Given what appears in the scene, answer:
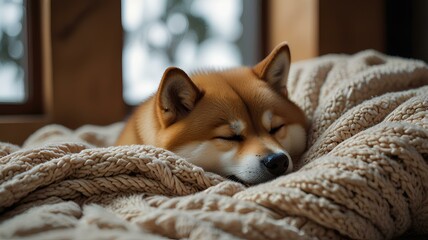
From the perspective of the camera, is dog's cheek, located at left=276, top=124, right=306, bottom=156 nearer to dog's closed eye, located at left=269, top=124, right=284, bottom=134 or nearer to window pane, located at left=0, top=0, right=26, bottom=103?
dog's closed eye, located at left=269, top=124, right=284, bottom=134

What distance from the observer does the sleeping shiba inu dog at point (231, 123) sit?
2.94 feet

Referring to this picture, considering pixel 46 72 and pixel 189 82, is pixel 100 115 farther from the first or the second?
pixel 189 82

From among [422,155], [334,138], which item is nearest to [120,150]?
[334,138]

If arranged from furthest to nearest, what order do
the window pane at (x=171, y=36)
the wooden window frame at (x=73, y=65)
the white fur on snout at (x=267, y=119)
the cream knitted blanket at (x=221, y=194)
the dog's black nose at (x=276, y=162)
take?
the window pane at (x=171, y=36) < the wooden window frame at (x=73, y=65) < the white fur on snout at (x=267, y=119) < the dog's black nose at (x=276, y=162) < the cream knitted blanket at (x=221, y=194)

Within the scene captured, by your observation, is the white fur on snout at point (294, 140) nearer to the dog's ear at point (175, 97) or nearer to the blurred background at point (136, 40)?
the dog's ear at point (175, 97)

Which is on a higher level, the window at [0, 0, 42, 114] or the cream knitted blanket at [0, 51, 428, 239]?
the window at [0, 0, 42, 114]

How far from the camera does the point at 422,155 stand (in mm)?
715

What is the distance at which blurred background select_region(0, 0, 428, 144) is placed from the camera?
64.9 inches

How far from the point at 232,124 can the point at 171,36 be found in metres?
1.17

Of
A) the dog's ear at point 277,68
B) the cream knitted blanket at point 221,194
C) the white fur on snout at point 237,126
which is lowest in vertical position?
the cream knitted blanket at point 221,194

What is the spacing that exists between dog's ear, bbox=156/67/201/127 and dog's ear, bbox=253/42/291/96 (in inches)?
8.9

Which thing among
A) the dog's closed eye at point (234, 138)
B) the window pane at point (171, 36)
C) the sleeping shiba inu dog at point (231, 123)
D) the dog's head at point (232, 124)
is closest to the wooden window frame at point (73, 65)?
the window pane at point (171, 36)

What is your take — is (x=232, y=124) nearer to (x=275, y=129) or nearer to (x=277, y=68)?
(x=275, y=129)

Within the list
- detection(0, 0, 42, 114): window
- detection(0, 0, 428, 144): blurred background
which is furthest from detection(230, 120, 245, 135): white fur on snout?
detection(0, 0, 42, 114): window
